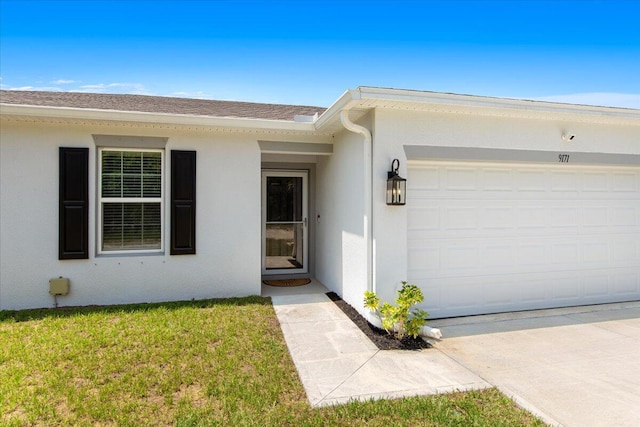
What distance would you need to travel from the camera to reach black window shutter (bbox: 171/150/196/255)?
629 cm

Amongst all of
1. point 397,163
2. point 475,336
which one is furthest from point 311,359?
point 397,163

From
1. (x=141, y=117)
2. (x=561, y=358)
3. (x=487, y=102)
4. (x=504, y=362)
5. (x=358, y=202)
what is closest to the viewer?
(x=504, y=362)

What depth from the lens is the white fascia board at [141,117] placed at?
17.6 ft

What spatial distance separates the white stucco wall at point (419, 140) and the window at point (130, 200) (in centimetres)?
374

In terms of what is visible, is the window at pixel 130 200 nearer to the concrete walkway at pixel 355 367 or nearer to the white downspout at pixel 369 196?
the concrete walkway at pixel 355 367

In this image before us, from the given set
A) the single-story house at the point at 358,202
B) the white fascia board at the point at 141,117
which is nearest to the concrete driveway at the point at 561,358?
the single-story house at the point at 358,202

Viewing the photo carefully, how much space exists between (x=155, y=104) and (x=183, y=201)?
331cm

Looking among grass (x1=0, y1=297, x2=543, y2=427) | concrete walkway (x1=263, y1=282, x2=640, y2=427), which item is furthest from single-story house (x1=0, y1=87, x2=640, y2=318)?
grass (x1=0, y1=297, x2=543, y2=427)

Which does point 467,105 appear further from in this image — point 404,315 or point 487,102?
point 404,315

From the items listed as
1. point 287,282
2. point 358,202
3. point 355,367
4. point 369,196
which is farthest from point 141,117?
point 355,367

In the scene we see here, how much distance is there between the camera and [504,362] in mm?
4086

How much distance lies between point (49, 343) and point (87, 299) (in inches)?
70.7

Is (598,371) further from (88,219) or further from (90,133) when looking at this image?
(90,133)

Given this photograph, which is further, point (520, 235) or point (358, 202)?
point (520, 235)
